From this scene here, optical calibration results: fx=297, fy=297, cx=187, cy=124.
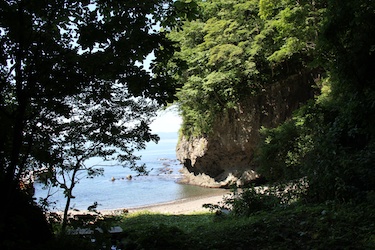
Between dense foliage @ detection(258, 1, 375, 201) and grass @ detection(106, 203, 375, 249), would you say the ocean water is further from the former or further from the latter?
grass @ detection(106, 203, 375, 249)

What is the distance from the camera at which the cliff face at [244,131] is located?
70.3ft

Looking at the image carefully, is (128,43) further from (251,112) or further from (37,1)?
(251,112)

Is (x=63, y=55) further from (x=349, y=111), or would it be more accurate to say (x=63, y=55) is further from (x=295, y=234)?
(x=349, y=111)

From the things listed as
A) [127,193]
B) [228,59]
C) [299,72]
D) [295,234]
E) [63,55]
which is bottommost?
[127,193]

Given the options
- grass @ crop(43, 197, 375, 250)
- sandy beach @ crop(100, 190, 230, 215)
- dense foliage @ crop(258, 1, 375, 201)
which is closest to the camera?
grass @ crop(43, 197, 375, 250)

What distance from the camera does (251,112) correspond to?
2181cm

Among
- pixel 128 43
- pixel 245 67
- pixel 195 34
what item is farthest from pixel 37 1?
pixel 195 34

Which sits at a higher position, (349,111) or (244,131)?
(244,131)

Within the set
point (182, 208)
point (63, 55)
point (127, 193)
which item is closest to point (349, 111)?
point (63, 55)

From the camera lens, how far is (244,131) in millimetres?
21969

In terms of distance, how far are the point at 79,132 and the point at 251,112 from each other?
1726cm

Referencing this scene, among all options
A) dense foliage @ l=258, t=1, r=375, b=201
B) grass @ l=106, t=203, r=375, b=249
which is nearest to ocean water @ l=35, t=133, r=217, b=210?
dense foliage @ l=258, t=1, r=375, b=201

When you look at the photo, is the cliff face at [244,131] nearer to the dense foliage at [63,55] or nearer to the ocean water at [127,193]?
the ocean water at [127,193]

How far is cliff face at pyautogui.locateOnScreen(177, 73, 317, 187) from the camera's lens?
21.4 m
